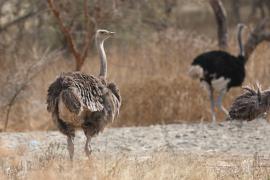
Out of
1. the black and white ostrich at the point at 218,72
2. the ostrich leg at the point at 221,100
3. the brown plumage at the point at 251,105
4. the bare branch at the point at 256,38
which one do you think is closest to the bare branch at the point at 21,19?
the bare branch at the point at 256,38

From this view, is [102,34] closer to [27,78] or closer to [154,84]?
[27,78]

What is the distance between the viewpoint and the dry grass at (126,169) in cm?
680

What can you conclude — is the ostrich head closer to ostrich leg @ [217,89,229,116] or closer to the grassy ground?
the grassy ground

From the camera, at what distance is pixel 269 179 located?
23.3ft

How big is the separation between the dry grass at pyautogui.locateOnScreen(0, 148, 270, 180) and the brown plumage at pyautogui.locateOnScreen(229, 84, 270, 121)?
1.75 metres

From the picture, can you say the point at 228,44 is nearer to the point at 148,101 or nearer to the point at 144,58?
the point at 144,58

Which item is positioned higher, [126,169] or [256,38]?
[256,38]

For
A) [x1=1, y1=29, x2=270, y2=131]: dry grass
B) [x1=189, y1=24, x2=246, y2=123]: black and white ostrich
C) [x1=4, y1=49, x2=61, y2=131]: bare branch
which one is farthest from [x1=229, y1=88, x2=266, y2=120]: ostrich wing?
[x1=4, y1=49, x2=61, y2=131]: bare branch

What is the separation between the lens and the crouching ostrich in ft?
27.1

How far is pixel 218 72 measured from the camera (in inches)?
555

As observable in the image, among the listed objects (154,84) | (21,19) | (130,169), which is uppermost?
(21,19)

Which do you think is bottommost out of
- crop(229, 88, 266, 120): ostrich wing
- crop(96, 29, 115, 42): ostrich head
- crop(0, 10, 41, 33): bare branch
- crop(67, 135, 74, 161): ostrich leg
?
crop(67, 135, 74, 161): ostrich leg

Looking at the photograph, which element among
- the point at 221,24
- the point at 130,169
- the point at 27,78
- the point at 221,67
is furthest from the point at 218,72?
the point at 130,169

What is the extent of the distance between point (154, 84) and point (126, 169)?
784 cm
